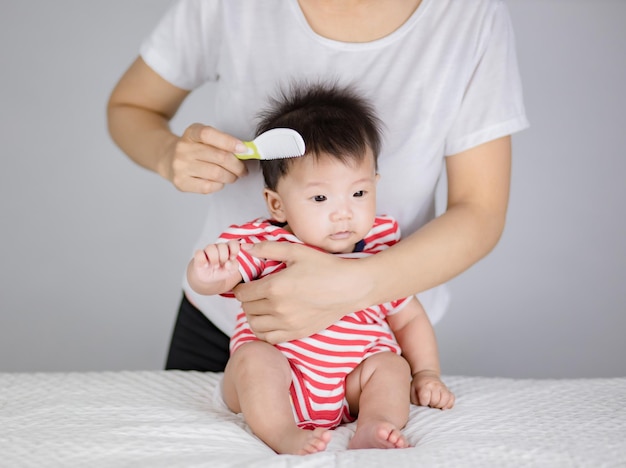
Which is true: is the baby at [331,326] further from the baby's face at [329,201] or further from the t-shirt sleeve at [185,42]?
the t-shirt sleeve at [185,42]

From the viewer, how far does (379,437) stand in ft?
3.58

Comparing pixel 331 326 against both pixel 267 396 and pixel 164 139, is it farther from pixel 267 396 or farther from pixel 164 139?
pixel 164 139

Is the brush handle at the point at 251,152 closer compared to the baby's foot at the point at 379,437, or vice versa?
the baby's foot at the point at 379,437

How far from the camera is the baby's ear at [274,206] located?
1.33 metres

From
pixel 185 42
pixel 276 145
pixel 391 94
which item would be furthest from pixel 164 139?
pixel 391 94

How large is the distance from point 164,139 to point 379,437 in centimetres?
65

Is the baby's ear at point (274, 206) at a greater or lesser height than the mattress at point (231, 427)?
greater

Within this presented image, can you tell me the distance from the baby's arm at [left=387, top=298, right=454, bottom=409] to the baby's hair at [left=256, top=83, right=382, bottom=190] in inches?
10.4

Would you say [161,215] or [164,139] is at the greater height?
[164,139]

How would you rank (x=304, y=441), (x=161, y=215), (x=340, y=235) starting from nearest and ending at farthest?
(x=304, y=441), (x=340, y=235), (x=161, y=215)

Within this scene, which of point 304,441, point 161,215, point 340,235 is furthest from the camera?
point 161,215

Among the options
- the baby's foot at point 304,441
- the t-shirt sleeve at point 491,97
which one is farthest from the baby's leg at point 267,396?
A: the t-shirt sleeve at point 491,97

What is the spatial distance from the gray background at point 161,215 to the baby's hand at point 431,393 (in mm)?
1393

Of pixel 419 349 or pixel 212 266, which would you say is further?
pixel 419 349
